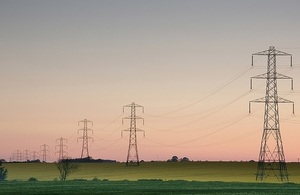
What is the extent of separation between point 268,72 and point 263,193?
150 feet

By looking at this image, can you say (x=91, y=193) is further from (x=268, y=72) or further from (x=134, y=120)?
(x=134, y=120)

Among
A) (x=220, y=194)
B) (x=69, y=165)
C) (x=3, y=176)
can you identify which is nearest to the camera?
(x=220, y=194)

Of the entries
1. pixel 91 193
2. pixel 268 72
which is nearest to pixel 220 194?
pixel 91 193

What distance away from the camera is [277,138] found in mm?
107938

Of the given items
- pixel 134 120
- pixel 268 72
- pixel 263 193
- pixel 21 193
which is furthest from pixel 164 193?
pixel 134 120

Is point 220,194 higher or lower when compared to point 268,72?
lower

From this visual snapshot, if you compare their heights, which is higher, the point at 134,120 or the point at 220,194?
the point at 134,120

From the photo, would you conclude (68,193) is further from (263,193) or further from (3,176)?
(3,176)

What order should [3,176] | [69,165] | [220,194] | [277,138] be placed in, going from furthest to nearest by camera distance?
[69,165], [3,176], [277,138], [220,194]

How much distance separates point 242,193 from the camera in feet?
234

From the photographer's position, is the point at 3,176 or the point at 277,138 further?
the point at 3,176

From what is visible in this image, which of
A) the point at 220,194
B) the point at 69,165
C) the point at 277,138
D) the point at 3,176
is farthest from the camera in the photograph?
the point at 69,165

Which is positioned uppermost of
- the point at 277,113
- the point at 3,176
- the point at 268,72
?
the point at 268,72

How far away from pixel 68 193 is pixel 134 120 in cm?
10178
